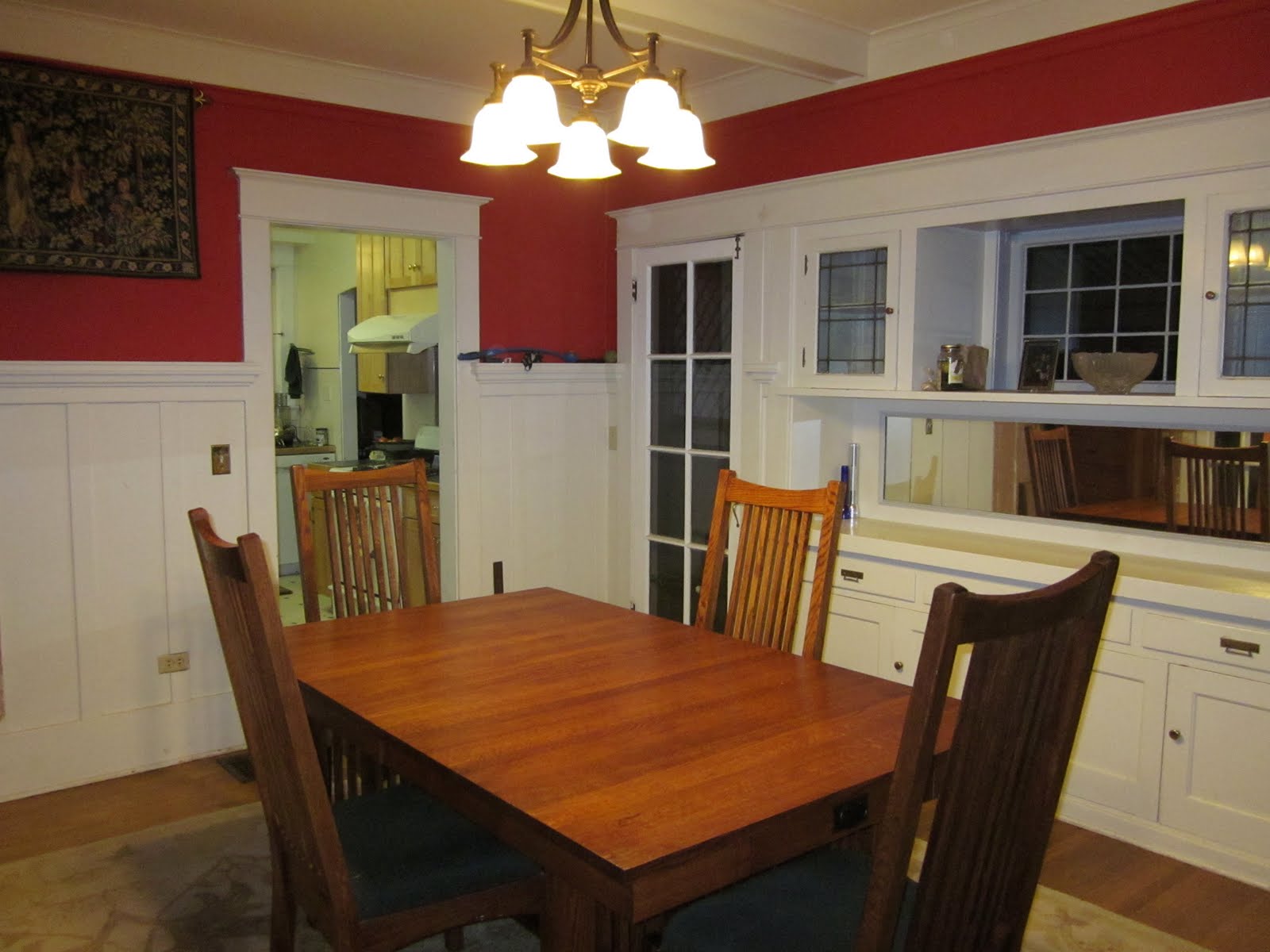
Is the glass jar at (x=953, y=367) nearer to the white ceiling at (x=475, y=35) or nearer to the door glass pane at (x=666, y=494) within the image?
the white ceiling at (x=475, y=35)

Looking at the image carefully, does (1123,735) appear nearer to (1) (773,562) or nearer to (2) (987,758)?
(1) (773,562)

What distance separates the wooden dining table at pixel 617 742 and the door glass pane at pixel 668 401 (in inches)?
81.2

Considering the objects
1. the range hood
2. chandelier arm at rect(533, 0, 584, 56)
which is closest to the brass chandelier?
chandelier arm at rect(533, 0, 584, 56)

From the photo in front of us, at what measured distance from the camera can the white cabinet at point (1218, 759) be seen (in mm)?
2730

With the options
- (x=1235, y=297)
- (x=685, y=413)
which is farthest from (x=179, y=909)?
(x=1235, y=297)

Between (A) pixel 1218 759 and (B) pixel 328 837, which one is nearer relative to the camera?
(B) pixel 328 837

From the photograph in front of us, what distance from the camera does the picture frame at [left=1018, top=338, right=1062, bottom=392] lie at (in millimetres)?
3365

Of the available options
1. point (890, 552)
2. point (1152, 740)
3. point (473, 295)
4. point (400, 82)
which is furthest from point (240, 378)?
point (1152, 740)

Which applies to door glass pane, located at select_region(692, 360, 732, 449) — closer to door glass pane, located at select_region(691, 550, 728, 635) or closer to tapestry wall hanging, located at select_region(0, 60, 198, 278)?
door glass pane, located at select_region(691, 550, 728, 635)

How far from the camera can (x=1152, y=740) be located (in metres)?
2.92

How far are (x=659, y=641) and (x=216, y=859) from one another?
1.52m

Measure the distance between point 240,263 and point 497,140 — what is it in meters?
2.06

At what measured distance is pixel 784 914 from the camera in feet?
5.68

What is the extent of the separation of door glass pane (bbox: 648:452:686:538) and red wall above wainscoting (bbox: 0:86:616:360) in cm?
64
